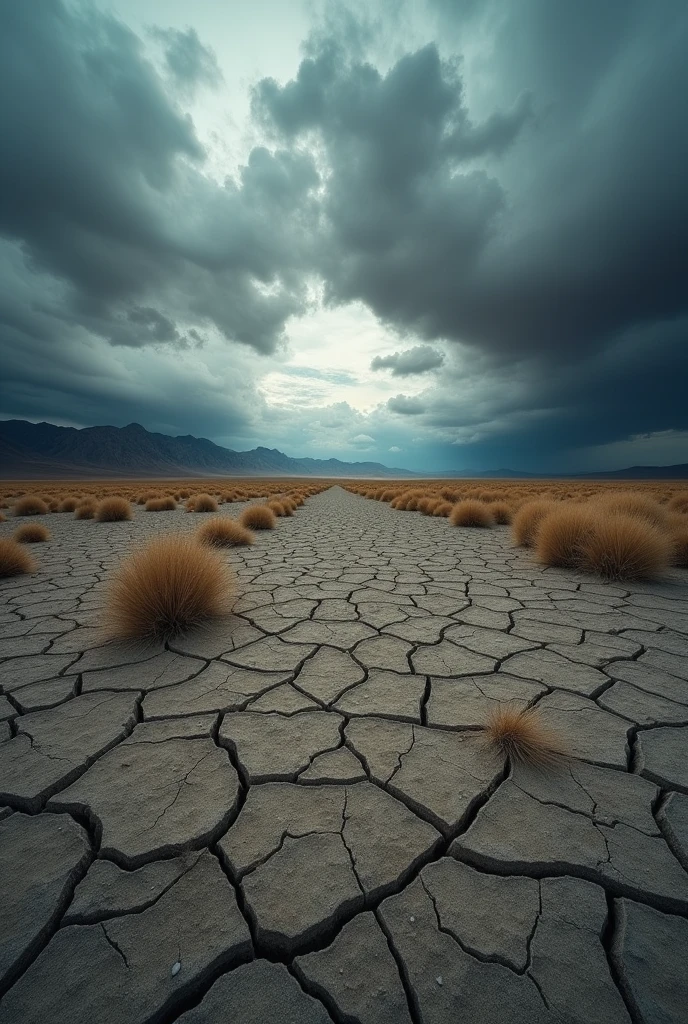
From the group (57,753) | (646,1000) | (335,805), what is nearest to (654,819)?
(646,1000)

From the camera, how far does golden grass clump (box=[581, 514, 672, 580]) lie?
12.0ft

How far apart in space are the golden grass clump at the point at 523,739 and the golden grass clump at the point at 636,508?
425 cm

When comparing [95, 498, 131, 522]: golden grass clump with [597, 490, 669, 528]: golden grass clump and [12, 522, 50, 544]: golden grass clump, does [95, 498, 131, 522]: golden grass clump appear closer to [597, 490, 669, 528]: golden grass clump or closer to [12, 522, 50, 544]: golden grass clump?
[12, 522, 50, 544]: golden grass clump

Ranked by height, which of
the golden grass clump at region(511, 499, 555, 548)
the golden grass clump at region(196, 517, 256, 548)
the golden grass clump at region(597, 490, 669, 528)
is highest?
the golden grass clump at region(597, 490, 669, 528)

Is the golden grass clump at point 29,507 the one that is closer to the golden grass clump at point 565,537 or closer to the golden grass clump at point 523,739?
the golden grass clump at point 565,537

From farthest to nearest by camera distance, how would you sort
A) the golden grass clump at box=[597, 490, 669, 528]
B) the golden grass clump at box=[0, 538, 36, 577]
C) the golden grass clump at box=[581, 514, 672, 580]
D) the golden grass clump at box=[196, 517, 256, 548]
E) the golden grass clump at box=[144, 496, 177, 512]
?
the golden grass clump at box=[144, 496, 177, 512]
the golden grass clump at box=[196, 517, 256, 548]
the golden grass clump at box=[597, 490, 669, 528]
the golden grass clump at box=[0, 538, 36, 577]
the golden grass clump at box=[581, 514, 672, 580]

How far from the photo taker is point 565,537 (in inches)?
166

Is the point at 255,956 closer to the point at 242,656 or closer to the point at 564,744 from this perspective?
the point at 564,744

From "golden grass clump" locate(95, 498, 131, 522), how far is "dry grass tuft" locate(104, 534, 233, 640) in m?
6.55

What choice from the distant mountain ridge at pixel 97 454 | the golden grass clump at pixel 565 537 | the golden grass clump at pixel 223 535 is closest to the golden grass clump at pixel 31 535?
the golden grass clump at pixel 223 535

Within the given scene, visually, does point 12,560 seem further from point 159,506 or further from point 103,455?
point 103,455

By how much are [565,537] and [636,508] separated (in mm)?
1949

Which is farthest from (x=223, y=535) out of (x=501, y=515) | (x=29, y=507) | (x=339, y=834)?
(x=29, y=507)

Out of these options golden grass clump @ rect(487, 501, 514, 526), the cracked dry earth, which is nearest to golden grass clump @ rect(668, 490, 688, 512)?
golden grass clump @ rect(487, 501, 514, 526)
